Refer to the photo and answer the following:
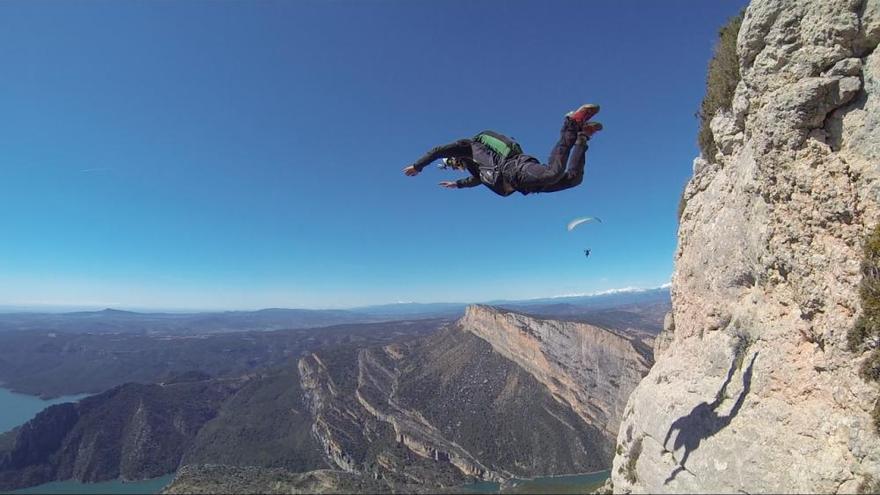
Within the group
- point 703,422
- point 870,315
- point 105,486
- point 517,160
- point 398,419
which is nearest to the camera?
point 870,315

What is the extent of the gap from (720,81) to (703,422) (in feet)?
30.8

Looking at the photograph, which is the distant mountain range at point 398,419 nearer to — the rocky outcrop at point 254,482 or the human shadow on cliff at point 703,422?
the rocky outcrop at point 254,482

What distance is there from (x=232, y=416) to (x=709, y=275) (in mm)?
181014

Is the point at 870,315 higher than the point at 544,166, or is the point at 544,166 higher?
the point at 544,166

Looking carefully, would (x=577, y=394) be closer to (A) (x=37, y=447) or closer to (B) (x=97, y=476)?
(B) (x=97, y=476)

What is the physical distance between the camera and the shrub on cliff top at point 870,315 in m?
7.10

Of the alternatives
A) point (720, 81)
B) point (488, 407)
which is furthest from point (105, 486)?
point (720, 81)

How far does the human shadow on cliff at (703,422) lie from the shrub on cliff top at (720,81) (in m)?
6.84

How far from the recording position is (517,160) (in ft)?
26.6

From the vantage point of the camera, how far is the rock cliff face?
7387 millimetres

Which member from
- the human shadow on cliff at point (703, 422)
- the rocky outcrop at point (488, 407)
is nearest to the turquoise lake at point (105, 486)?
the rocky outcrop at point (488, 407)

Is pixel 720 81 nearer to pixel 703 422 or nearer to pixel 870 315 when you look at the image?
pixel 870 315

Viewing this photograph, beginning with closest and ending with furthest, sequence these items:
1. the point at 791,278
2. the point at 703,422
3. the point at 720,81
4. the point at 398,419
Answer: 1. the point at 791,278
2. the point at 703,422
3. the point at 720,81
4. the point at 398,419

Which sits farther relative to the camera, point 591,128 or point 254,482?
point 254,482
